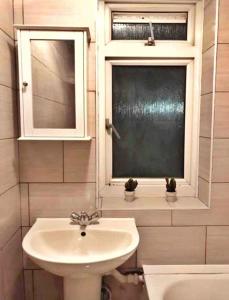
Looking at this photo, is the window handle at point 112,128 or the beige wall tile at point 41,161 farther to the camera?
the window handle at point 112,128

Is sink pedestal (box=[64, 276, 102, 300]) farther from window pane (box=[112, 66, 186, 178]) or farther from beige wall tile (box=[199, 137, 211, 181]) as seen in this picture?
beige wall tile (box=[199, 137, 211, 181])

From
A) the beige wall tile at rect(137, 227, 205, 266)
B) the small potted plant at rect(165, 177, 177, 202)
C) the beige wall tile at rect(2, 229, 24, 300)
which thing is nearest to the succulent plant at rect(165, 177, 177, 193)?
the small potted plant at rect(165, 177, 177, 202)

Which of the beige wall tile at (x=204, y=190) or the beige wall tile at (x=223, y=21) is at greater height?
the beige wall tile at (x=223, y=21)

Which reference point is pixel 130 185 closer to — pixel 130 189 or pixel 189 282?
pixel 130 189

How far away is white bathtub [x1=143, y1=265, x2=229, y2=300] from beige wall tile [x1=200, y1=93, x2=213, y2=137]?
0.81 m

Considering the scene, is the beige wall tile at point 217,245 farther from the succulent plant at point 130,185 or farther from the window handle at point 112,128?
the window handle at point 112,128

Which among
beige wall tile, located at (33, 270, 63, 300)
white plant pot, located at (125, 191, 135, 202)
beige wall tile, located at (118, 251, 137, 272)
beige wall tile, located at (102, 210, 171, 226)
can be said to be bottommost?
beige wall tile, located at (33, 270, 63, 300)

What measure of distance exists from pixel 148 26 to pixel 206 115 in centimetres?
69

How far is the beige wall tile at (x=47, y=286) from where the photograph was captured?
1687 mm

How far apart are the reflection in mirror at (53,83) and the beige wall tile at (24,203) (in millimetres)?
388

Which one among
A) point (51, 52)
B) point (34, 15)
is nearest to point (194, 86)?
point (51, 52)

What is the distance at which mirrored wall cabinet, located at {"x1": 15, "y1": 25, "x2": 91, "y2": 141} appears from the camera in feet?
4.78

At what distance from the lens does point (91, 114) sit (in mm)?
1605

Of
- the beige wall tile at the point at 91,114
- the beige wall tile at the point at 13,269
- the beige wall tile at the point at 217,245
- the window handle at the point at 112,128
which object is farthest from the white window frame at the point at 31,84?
the beige wall tile at the point at 217,245
